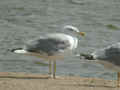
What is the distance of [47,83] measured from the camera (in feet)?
25.2

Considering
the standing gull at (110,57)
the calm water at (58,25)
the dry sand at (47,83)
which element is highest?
the standing gull at (110,57)

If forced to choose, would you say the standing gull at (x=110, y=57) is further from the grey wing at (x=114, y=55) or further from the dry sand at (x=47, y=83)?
the dry sand at (x=47, y=83)

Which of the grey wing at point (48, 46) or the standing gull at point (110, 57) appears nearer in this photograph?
the standing gull at point (110, 57)

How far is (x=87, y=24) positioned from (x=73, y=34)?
25.0 ft

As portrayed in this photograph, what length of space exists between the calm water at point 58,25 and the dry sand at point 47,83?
208 centimetres

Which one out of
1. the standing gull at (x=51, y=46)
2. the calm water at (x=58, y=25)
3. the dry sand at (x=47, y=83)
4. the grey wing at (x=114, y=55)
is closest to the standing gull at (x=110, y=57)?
→ the grey wing at (x=114, y=55)

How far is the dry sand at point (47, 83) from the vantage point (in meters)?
7.28

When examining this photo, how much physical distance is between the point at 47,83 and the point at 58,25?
28.6 ft

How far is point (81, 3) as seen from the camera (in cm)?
2011

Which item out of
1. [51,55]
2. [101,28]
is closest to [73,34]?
[51,55]

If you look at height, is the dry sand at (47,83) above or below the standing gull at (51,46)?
below

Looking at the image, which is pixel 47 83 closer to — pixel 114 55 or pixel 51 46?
pixel 51 46

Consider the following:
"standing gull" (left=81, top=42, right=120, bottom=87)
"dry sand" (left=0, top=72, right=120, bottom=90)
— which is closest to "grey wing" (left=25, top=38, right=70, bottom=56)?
"dry sand" (left=0, top=72, right=120, bottom=90)

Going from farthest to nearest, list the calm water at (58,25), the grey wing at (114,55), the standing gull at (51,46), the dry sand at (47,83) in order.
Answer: the calm water at (58,25)
the standing gull at (51,46)
the grey wing at (114,55)
the dry sand at (47,83)
